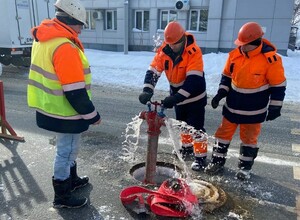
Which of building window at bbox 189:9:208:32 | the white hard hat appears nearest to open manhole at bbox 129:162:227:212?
the white hard hat

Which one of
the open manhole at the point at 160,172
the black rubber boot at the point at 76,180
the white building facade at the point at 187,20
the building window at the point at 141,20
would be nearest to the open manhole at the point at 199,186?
the open manhole at the point at 160,172

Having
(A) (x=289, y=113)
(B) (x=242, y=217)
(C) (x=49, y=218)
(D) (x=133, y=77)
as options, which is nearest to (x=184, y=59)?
(B) (x=242, y=217)

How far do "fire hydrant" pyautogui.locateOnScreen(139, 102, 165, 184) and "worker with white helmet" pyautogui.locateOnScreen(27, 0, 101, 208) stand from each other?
0.62m

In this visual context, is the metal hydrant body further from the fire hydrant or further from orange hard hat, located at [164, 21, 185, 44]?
orange hard hat, located at [164, 21, 185, 44]

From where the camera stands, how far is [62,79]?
2.65 m

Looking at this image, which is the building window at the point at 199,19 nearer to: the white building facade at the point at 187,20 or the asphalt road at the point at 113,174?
the white building facade at the point at 187,20

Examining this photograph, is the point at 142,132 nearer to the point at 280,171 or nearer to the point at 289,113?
the point at 280,171

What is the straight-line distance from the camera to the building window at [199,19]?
17016mm

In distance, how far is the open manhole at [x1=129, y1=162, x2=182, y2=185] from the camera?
399 cm

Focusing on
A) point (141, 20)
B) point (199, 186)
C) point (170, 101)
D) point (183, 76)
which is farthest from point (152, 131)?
point (141, 20)

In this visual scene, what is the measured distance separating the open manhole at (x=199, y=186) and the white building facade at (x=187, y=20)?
10.0m

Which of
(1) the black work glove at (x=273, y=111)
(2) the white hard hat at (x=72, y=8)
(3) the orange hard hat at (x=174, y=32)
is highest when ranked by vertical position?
(2) the white hard hat at (x=72, y=8)

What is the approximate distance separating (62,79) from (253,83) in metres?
2.15

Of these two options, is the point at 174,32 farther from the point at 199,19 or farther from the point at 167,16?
the point at 167,16
